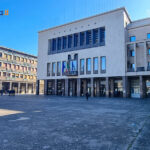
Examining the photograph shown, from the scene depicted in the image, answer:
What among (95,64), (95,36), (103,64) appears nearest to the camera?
(103,64)

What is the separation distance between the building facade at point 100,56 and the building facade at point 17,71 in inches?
575

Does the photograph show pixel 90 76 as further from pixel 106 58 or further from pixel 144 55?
pixel 144 55

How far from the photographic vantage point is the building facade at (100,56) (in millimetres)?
29672

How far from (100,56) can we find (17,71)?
115 ft

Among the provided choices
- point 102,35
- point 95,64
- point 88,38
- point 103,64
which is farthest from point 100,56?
point 88,38

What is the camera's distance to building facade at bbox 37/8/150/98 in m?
29.7

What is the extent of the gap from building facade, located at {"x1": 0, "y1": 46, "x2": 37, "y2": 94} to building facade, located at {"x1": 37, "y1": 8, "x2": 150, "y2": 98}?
47.9 ft

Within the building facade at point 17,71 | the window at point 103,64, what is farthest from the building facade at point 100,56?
the building facade at point 17,71

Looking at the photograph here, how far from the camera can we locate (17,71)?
52688mm

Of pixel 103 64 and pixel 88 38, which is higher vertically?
pixel 88 38

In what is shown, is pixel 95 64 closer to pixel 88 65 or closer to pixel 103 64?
pixel 88 65

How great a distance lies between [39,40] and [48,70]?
10829 mm

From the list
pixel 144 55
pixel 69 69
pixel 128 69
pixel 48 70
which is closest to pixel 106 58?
pixel 128 69

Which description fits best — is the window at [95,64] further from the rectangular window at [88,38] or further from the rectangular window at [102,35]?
the rectangular window at [88,38]
